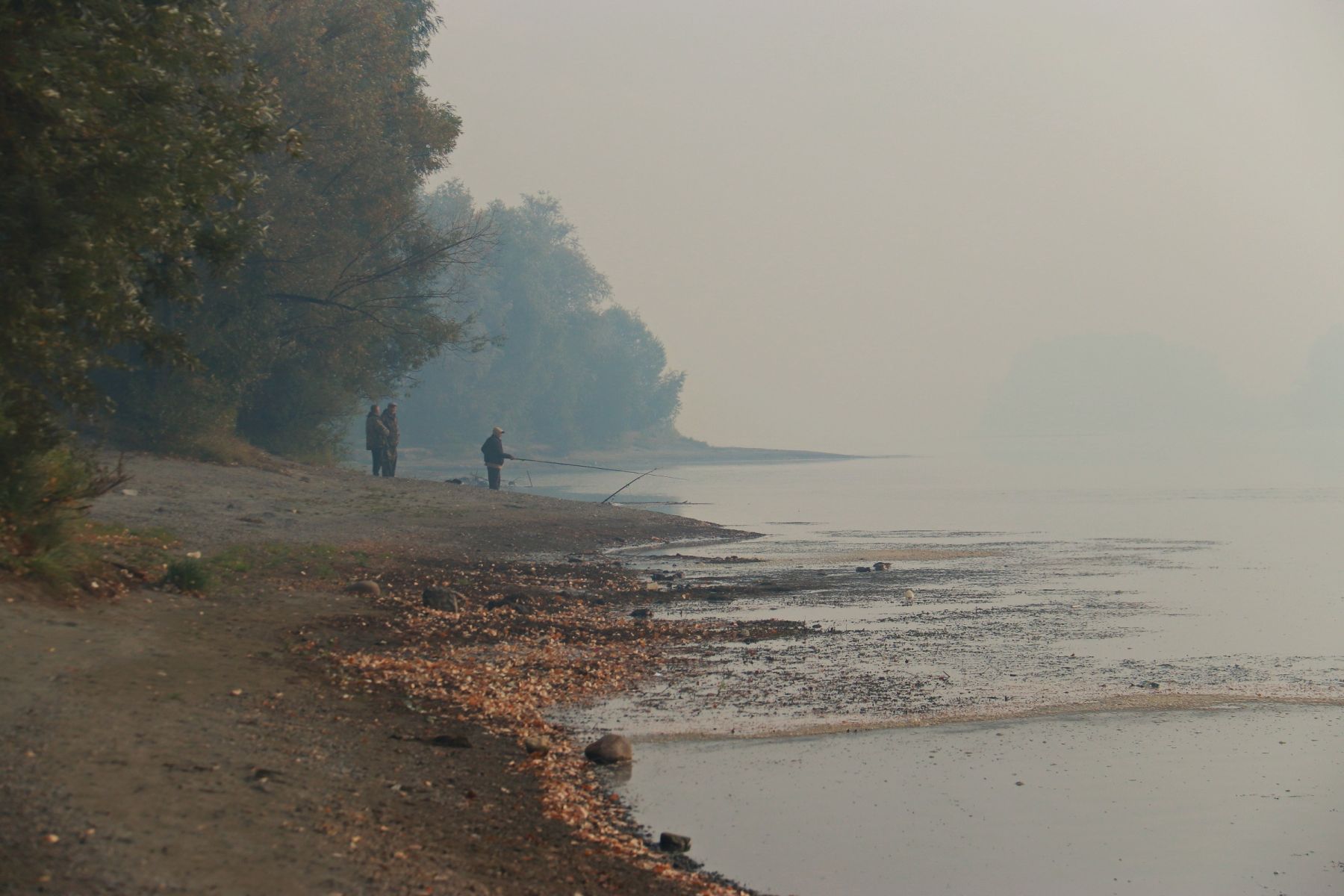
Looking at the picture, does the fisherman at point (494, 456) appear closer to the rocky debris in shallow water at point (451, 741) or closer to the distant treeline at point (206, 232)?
the distant treeline at point (206, 232)

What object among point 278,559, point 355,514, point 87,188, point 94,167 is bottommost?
point 278,559

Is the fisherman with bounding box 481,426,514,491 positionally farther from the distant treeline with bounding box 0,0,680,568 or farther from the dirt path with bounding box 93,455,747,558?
the distant treeline with bounding box 0,0,680,568

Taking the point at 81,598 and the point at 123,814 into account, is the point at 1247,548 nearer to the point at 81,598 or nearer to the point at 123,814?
the point at 81,598

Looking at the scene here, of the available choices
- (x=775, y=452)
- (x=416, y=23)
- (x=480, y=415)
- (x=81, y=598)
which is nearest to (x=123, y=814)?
(x=81, y=598)

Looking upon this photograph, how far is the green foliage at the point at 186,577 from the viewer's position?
12312mm

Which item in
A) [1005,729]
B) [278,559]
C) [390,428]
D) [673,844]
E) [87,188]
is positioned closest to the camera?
[673,844]

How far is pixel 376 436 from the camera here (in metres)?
35.2

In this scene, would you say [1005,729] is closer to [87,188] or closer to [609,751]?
[609,751]

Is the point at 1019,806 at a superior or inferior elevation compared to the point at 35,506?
inferior

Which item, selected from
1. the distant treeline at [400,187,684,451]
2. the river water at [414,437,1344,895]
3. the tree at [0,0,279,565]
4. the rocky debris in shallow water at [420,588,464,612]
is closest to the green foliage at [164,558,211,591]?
the tree at [0,0,279,565]

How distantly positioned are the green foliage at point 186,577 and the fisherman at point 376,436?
2254 cm

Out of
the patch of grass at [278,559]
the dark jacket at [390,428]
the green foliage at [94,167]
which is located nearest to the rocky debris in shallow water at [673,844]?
the green foliage at [94,167]

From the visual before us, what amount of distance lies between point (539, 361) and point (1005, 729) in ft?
281

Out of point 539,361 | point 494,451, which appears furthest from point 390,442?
point 539,361
